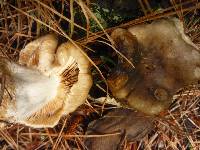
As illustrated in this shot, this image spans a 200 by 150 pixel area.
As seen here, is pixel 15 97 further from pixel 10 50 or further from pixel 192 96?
pixel 192 96

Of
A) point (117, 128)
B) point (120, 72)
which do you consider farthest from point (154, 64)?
point (117, 128)

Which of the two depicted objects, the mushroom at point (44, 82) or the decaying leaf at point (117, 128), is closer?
the mushroom at point (44, 82)

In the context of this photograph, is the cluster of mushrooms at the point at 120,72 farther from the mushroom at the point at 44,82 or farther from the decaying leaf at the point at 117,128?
the decaying leaf at the point at 117,128

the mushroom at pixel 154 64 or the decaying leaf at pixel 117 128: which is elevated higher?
the mushroom at pixel 154 64

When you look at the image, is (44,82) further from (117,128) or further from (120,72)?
(117,128)

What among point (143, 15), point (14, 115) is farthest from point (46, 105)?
point (143, 15)

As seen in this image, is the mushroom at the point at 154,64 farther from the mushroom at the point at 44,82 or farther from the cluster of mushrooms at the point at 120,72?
the mushroom at the point at 44,82

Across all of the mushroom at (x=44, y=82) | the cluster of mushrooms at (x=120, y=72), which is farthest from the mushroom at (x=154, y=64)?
the mushroom at (x=44, y=82)
